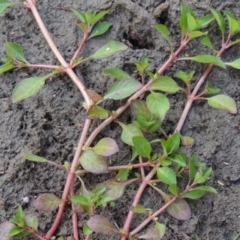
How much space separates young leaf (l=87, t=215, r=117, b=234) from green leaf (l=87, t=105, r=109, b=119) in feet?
0.82

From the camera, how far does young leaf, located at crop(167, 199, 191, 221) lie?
1.37 m

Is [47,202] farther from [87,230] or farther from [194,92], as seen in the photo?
[194,92]

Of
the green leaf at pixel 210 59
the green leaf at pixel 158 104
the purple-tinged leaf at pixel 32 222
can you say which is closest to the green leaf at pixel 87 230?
the purple-tinged leaf at pixel 32 222

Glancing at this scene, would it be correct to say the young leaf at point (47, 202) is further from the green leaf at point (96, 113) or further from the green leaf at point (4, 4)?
the green leaf at point (4, 4)

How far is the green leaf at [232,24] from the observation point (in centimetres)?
148

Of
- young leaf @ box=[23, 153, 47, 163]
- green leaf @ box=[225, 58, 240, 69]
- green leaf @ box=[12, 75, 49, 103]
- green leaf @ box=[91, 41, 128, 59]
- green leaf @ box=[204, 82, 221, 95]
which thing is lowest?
young leaf @ box=[23, 153, 47, 163]

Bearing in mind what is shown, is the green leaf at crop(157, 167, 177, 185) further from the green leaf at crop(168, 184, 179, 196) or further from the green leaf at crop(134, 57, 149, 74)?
the green leaf at crop(134, 57, 149, 74)

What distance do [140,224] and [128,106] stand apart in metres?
0.31

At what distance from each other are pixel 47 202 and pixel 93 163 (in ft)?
0.51

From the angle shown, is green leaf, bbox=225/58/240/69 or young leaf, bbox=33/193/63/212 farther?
green leaf, bbox=225/58/240/69

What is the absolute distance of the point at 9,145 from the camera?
1439mm

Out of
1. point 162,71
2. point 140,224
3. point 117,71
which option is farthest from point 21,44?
point 140,224

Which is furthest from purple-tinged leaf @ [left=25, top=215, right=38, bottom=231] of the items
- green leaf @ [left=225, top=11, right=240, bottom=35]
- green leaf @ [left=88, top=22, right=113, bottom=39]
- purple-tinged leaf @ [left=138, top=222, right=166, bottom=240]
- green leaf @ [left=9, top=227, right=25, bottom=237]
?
green leaf @ [left=225, top=11, right=240, bottom=35]

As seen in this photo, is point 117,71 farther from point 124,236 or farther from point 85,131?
point 124,236
